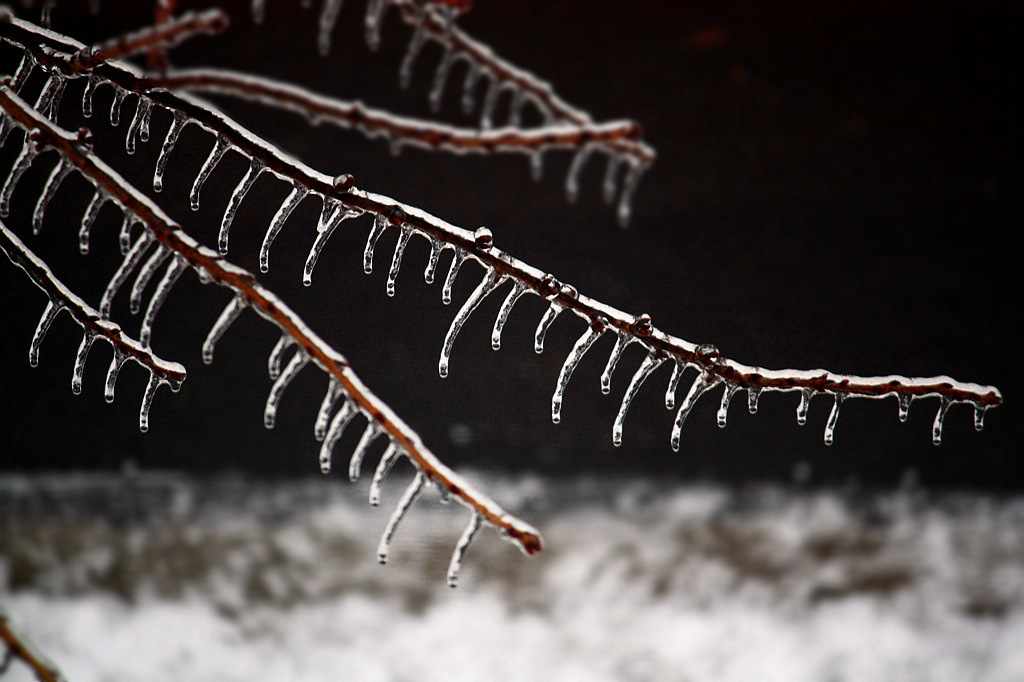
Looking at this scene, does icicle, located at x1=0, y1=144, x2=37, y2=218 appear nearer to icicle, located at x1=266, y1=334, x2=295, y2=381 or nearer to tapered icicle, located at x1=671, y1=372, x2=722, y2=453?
icicle, located at x1=266, y1=334, x2=295, y2=381

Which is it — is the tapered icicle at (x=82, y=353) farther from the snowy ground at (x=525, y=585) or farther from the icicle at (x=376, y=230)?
the snowy ground at (x=525, y=585)

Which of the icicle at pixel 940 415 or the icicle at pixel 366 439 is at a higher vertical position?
the icicle at pixel 940 415

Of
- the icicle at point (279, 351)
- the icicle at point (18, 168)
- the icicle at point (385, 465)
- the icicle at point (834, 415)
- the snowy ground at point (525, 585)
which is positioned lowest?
the snowy ground at point (525, 585)

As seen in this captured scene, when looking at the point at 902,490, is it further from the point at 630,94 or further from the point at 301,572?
the point at 301,572

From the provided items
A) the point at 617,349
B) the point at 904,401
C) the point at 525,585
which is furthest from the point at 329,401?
the point at 525,585

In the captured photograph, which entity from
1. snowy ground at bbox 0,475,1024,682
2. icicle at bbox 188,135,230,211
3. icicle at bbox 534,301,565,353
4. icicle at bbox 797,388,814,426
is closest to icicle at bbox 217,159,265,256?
icicle at bbox 188,135,230,211

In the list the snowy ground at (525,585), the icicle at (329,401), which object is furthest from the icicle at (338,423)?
the snowy ground at (525,585)

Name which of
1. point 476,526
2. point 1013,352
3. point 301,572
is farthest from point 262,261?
point 1013,352

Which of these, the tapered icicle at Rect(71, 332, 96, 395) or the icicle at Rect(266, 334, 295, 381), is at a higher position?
the icicle at Rect(266, 334, 295, 381)
